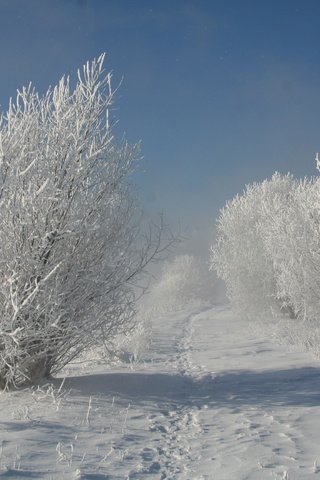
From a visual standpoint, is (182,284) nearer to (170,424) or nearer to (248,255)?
(248,255)

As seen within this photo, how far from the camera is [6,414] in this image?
629 centimetres

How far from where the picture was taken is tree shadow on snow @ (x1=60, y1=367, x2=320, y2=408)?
7555 mm

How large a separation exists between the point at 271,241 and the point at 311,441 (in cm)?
1207

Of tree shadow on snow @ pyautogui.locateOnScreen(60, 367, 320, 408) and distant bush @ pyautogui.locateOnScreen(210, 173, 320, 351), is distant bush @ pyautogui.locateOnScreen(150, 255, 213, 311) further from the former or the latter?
tree shadow on snow @ pyautogui.locateOnScreen(60, 367, 320, 408)

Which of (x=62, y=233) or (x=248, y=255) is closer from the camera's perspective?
(x=62, y=233)

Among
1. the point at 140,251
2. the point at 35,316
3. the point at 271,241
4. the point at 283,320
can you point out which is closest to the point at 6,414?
the point at 35,316

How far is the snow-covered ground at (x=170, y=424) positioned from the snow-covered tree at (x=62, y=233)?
36.0 inches

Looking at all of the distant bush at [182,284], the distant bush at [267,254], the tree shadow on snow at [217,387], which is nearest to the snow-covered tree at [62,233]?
the tree shadow on snow at [217,387]

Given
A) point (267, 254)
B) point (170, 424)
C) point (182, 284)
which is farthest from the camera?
point (182, 284)

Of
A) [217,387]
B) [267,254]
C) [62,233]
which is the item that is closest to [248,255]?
[267,254]

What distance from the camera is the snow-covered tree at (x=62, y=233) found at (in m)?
6.82

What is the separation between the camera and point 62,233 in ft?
23.9

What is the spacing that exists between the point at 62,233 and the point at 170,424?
3088 mm

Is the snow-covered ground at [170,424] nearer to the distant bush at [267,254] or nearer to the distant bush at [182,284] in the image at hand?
the distant bush at [267,254]
